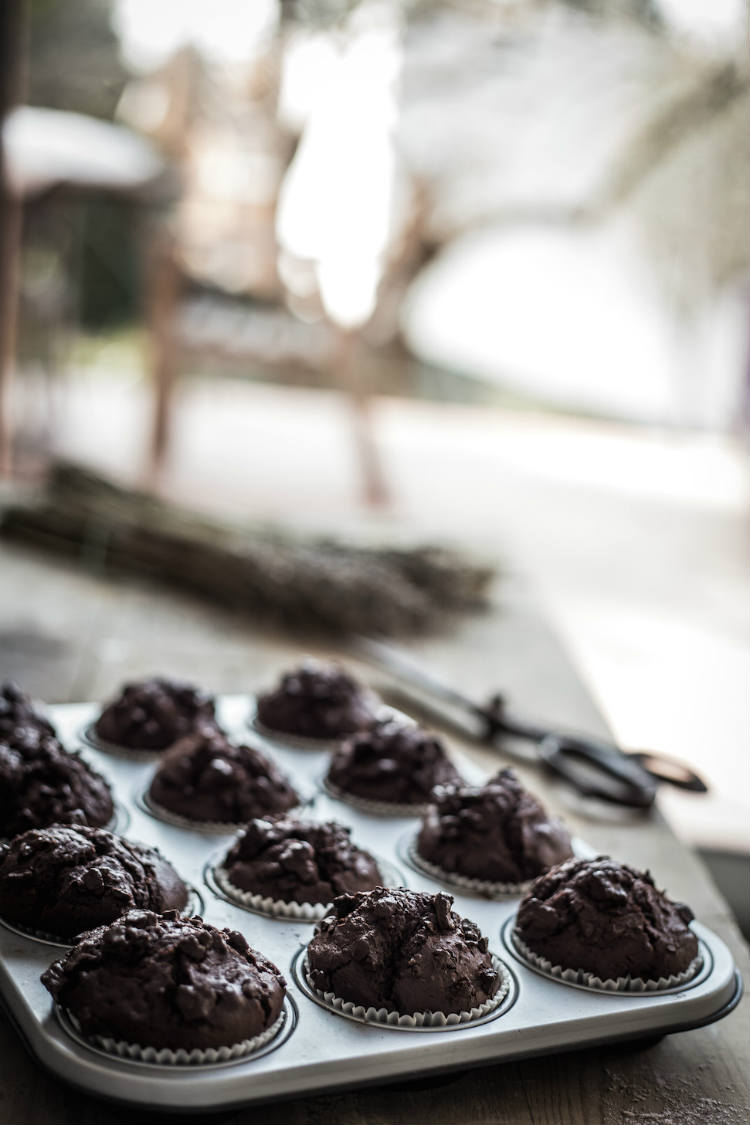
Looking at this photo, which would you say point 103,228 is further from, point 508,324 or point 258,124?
point 508,324

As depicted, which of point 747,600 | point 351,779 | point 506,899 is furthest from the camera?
point 747,600

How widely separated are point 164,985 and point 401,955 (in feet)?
0.58

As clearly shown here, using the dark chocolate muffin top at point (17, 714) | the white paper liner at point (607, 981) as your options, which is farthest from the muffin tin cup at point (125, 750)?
the white paper liner at point (607, 981)

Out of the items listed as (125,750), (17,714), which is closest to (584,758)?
(125,750)

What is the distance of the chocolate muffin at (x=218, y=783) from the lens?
1.24m

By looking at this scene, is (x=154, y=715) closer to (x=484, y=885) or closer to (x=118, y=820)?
(x=118, y=820)

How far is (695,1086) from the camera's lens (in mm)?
955

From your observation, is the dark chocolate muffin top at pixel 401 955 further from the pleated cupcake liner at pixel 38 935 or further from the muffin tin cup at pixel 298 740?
the muffin tin cup at pixel 298 740

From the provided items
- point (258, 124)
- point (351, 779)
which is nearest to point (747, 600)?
point (351, 779)

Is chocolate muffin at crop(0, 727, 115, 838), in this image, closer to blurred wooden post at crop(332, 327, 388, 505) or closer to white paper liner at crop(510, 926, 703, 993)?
white paper liner at crop(510, 926, 703, 993)

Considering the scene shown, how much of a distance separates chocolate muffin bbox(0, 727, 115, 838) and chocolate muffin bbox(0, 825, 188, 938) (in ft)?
0.26

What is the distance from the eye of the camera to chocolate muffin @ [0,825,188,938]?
3.15 ft

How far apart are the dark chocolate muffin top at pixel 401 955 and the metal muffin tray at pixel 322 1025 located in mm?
20

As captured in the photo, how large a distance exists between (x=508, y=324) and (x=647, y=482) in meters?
2.16
